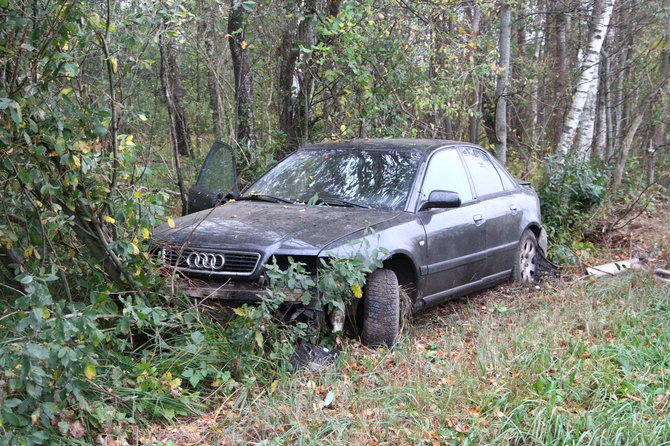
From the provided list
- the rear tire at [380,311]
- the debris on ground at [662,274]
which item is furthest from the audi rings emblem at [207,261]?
the debris on ground at [662,274]

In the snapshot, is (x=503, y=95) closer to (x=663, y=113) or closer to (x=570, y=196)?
(x=570, y=196)

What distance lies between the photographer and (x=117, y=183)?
177 inches

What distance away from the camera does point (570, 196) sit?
956 centimetres

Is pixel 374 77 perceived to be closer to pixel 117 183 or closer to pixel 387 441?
pixel 117 183

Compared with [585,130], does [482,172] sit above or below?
above

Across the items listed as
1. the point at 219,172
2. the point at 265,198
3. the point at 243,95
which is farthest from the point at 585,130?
the point at 265,198

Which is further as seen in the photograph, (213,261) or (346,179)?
(346,179)

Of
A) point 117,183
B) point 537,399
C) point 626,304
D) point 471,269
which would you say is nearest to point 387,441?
point 537,399

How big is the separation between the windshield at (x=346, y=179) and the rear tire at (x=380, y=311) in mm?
828

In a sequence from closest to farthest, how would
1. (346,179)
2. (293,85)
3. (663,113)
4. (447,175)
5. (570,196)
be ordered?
1. (346,179)
2. (447,175)
3. (570,196)
4. (293,85)
5. (663,113)

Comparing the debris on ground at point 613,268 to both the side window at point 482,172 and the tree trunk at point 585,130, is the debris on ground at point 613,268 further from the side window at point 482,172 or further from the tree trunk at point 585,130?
the tree trunk at point 585,130

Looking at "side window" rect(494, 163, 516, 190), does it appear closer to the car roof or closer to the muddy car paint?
the muddy car paint

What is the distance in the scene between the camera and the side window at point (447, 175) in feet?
19.8

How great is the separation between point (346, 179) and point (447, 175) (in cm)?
95
